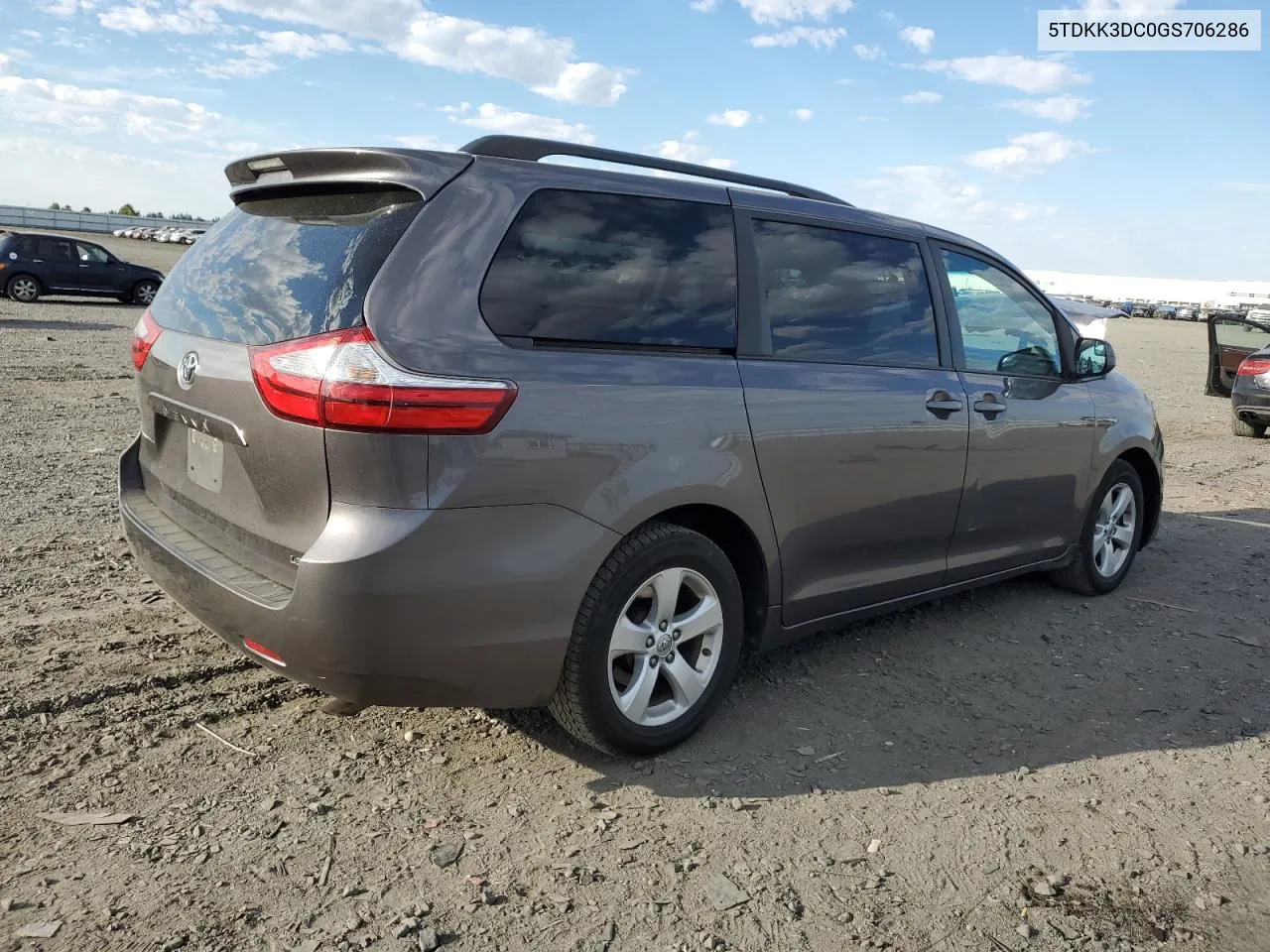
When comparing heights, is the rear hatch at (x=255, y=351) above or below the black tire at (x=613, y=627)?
above

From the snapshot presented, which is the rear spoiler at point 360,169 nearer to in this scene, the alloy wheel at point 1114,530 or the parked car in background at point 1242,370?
the alloy wheel at point 1114,530

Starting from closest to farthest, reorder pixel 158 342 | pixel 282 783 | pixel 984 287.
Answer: pixel 282 783
pixel 158 342
pixel 984 287

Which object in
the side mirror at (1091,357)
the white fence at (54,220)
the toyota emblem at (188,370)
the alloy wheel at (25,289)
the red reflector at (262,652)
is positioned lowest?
the red reflector at (262,652)

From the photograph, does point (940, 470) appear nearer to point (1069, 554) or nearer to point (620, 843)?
point (1069, 554)

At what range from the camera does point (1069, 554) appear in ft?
17.4

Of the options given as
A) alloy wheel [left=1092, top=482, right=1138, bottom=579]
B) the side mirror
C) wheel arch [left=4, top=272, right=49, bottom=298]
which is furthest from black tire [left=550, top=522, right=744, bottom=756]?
wheel arch [left=4, top=272, right=49, bottom=298]

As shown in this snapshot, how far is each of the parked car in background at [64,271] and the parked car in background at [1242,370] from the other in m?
20.0

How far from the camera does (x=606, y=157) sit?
11.6 feet

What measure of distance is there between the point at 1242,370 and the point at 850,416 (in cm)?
1071

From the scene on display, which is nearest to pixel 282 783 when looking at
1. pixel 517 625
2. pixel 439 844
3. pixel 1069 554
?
pixel 439 844

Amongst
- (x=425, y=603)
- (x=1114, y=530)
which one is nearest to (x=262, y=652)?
(x=425, y=603)

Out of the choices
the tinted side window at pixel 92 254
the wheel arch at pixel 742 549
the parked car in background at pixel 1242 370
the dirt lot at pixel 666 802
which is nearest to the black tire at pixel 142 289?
the tinted side window at pixel 92 254

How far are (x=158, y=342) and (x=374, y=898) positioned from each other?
6.50 ft

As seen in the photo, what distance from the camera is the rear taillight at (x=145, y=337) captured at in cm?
355
